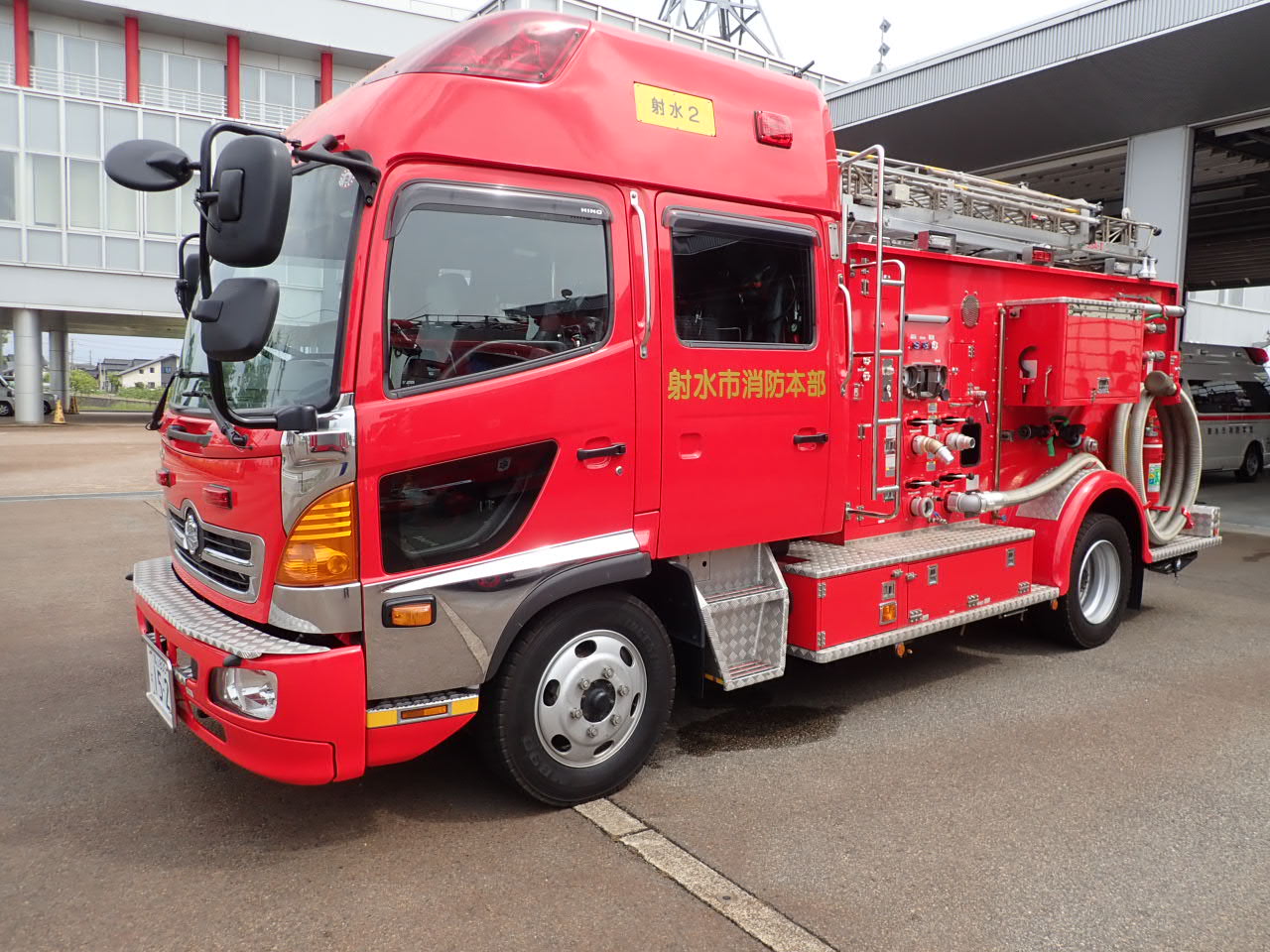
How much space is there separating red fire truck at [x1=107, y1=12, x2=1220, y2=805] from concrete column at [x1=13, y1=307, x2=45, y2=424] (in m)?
26.3

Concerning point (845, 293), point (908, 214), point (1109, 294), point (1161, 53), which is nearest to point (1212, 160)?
point (1161, 53)

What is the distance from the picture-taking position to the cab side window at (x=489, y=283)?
329 cm

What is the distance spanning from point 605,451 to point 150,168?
73.1 inches

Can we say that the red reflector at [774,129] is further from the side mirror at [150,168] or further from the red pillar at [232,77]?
the red pillar at [232,77]

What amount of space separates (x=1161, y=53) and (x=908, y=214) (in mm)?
7608

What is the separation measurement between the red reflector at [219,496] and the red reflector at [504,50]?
1629 millimetres

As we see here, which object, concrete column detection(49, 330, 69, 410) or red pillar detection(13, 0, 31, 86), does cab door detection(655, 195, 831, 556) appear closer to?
red pillar detection(13, 0, 31, 86)

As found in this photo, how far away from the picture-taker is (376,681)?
3316 mm

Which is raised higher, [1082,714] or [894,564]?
[894,564]

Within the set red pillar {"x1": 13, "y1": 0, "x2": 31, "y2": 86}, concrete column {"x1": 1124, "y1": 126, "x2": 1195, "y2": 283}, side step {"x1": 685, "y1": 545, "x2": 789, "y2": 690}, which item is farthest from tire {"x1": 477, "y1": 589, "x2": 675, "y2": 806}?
red pillar {"x1": 13, "y1": 0, "x2": 31, "y2": 86}

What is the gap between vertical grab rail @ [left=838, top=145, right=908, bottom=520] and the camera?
4.61 meters

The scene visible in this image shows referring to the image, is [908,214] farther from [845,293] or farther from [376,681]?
[376,681]

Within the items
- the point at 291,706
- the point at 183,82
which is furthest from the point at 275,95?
the point at 291,706

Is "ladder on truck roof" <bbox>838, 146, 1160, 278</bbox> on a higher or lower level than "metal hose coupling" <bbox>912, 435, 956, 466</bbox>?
higher
